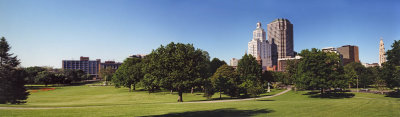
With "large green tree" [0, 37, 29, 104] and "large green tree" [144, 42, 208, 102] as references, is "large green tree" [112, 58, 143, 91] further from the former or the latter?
"large green tree" [0, 37, 29, 104]

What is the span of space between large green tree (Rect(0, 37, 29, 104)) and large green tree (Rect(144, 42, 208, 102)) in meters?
19.6

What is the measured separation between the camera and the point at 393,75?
40.3 metres

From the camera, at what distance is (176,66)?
115 feet

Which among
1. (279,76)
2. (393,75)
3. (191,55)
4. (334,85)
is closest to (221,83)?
(191,55)

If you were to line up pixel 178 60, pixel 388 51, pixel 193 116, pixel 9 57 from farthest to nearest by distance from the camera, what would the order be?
1. pixel 388 51
2. pixel 178 60
3. pixel 193 116
4. pixel 9 57

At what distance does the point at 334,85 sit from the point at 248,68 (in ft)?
88.2

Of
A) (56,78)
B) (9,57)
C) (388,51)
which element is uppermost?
(388,51)

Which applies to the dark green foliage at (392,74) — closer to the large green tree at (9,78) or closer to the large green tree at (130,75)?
the large green tree at (9,78)

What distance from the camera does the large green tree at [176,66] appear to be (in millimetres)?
34319

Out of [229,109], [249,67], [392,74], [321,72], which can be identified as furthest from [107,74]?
[392,74]

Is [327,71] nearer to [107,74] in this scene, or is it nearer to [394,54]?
[394,54]

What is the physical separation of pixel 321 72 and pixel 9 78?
172 ft

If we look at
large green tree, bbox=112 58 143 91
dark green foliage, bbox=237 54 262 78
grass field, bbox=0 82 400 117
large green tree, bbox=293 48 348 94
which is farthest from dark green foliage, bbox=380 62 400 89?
large green tree, bbox=112 58 143 91

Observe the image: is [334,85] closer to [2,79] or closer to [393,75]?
[393,75]
